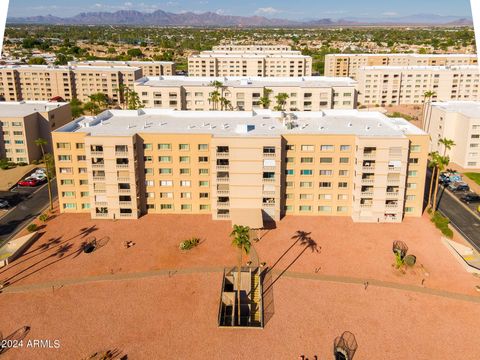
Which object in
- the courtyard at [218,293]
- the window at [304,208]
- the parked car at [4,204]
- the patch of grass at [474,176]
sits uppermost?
the window at [304,208]

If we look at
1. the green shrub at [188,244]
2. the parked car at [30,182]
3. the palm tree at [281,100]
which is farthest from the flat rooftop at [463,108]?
the parked car at [30,182]

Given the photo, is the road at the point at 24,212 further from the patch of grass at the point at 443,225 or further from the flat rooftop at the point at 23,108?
the patch of grass at the point at 443,225

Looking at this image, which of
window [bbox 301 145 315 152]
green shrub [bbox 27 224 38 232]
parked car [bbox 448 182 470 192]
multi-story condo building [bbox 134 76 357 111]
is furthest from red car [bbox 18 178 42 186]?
parked car [bbox 448 182 470 192]

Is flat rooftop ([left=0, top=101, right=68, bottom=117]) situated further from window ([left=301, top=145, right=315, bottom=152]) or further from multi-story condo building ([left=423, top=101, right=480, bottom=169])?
multi-story condo building ([left=423, top=101, right=480, bottom=169])

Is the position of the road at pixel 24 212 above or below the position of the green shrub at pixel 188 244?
below

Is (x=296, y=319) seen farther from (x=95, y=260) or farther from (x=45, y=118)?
(x=45, y=118)

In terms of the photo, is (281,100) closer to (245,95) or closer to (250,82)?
(245,95)

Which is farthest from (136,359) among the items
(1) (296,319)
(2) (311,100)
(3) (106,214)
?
(2) (311,100)
